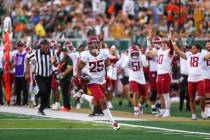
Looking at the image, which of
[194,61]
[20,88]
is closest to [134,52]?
[194,61]

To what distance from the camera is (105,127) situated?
821 inches

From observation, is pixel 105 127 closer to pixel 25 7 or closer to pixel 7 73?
pixel 7 73

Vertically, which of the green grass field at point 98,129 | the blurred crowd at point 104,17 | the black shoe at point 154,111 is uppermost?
the blurred crowd at point 104,17

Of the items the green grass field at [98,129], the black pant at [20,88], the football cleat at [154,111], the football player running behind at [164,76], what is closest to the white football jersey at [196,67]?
the green grass field at [98,129]

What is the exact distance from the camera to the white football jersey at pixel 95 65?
821 inches

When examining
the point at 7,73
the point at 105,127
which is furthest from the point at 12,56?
the point at 105,127

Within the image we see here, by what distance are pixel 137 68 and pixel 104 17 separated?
36.4 ft

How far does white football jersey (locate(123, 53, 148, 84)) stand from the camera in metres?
25.5

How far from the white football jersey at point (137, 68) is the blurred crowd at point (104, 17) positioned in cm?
516

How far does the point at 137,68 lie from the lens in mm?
25656

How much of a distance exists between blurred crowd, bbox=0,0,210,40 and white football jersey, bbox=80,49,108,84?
1002cm

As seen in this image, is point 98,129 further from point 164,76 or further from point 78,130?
point 164,76

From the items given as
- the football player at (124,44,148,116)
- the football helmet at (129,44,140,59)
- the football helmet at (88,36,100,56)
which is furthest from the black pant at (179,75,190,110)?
the football helmet at (88,36,100,56)

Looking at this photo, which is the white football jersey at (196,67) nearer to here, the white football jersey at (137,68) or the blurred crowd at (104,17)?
the white football jersey at (137,68)
